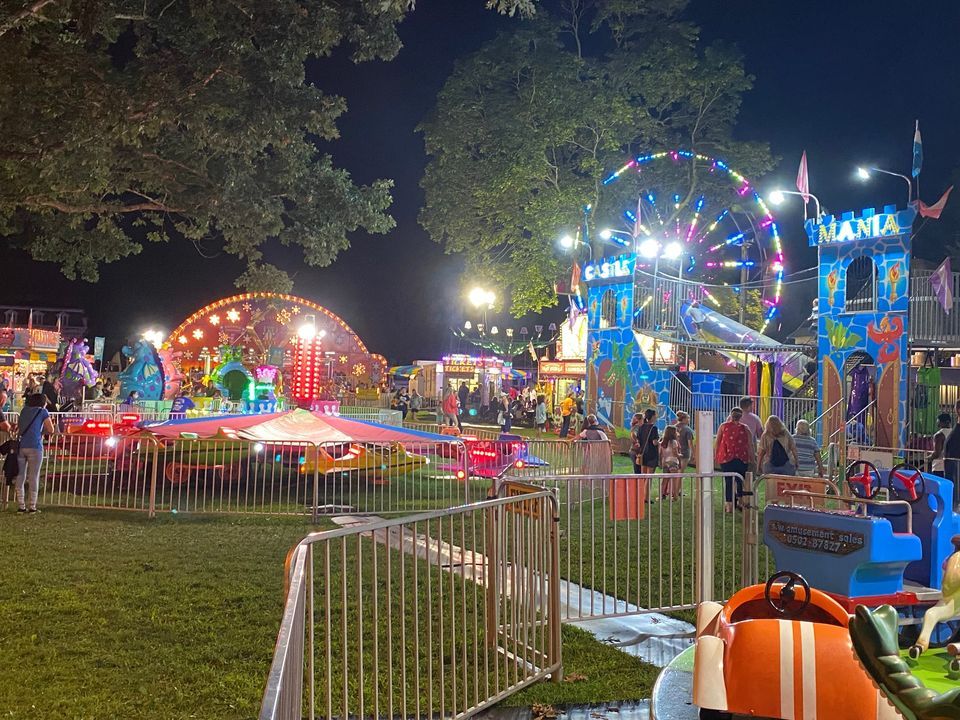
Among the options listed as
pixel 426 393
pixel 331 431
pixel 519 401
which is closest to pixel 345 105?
pixel 331 431

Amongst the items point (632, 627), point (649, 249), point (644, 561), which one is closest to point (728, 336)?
point (649, 249)

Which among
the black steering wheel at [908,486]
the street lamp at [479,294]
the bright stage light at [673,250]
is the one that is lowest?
the black steering wheel at [908,486]

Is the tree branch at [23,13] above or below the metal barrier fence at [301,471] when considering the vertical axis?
above

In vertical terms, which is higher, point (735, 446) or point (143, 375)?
point (143, 375)

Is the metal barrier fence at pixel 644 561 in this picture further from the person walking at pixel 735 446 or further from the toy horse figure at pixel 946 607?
the toy horse figure at pixel 946 607

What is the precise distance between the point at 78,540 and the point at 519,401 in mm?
27156

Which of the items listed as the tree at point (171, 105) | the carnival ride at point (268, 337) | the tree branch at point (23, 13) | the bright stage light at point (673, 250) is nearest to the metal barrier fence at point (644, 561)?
the tree at point (171, 105)

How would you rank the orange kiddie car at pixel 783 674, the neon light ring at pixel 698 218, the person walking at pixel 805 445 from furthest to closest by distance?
the neon light ring at pixel 698 218
the person walking at pixel 805 445
the orange kiddie car at pixel 783 674

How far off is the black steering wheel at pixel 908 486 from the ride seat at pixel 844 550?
0.58 meters

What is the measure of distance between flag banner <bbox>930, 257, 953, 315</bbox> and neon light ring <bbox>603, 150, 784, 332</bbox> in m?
8.11

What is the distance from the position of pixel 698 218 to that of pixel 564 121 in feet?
23.6

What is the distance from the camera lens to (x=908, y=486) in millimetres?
6270

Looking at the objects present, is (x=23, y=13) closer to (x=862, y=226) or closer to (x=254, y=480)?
(x=254, y=480)

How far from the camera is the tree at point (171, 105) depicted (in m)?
10.3
